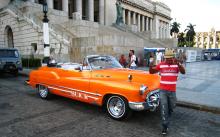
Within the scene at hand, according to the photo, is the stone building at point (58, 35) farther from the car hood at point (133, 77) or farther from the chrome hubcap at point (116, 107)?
the chrome hubcap at point (116, 107)

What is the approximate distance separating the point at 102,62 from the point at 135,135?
2792 millimetres

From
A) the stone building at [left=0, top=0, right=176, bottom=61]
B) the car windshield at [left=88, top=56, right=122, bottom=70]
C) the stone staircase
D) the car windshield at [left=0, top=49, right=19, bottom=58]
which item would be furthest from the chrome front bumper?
the stone staircase

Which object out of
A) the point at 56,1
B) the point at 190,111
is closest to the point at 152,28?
the point at 56,1

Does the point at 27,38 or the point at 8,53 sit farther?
the point at 27,38

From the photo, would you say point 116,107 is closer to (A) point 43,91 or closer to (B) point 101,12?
(A) point 43,91

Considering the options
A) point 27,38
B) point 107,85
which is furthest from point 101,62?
point 27,38

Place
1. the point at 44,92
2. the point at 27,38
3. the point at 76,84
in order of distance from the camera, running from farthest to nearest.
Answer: the point at 27,38 < the point at 44,92 < the point at 76,84

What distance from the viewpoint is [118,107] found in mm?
5754

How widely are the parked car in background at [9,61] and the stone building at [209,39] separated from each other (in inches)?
4567

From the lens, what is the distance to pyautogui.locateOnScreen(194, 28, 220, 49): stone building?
375ft

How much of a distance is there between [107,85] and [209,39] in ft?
408

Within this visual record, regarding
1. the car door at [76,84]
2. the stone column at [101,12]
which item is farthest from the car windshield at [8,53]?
the stone column at [101,12]

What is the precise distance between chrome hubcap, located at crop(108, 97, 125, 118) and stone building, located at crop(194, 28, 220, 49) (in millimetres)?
121249

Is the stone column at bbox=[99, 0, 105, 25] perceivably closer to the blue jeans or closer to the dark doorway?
the dark doorway
